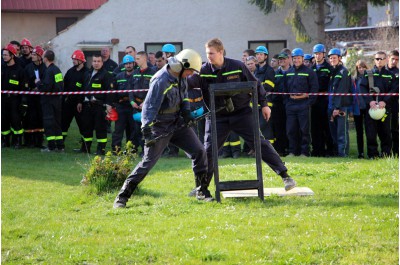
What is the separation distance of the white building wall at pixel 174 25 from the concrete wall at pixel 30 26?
12.1 feet

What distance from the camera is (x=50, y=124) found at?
17.3 m

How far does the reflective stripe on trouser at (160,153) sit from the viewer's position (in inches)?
393

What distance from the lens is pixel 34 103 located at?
18125mm

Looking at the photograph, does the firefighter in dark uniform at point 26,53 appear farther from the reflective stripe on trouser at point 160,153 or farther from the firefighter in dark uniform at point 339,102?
the reflective stripe on trouser at point 160,153

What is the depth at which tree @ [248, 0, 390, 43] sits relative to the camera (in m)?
29.5

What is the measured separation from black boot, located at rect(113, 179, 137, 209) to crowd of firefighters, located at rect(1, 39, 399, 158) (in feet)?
16.1

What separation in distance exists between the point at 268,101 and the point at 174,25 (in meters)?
15.3

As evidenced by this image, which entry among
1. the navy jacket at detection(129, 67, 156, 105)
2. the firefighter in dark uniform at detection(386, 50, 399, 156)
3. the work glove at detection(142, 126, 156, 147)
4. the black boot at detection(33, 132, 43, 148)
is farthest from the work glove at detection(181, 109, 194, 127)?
the black boot at detection(33, 132, 43, 148)

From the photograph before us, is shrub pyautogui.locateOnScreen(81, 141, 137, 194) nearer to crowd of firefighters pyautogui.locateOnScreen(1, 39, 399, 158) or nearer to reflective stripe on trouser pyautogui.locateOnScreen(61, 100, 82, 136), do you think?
crowd of firefighters pyautogui.locateOnScreen(1, 39, 399, 158)

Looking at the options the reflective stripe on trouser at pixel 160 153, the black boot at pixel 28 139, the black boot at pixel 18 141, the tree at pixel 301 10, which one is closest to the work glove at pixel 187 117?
the reflective stripe on trouser at pixel 160 153

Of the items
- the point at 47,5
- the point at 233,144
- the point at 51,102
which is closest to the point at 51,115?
the point at 51,102

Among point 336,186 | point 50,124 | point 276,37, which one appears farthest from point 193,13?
point 336,186

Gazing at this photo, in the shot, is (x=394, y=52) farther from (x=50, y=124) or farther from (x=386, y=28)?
(x=386, y=28)

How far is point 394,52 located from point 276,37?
16.3 meters
